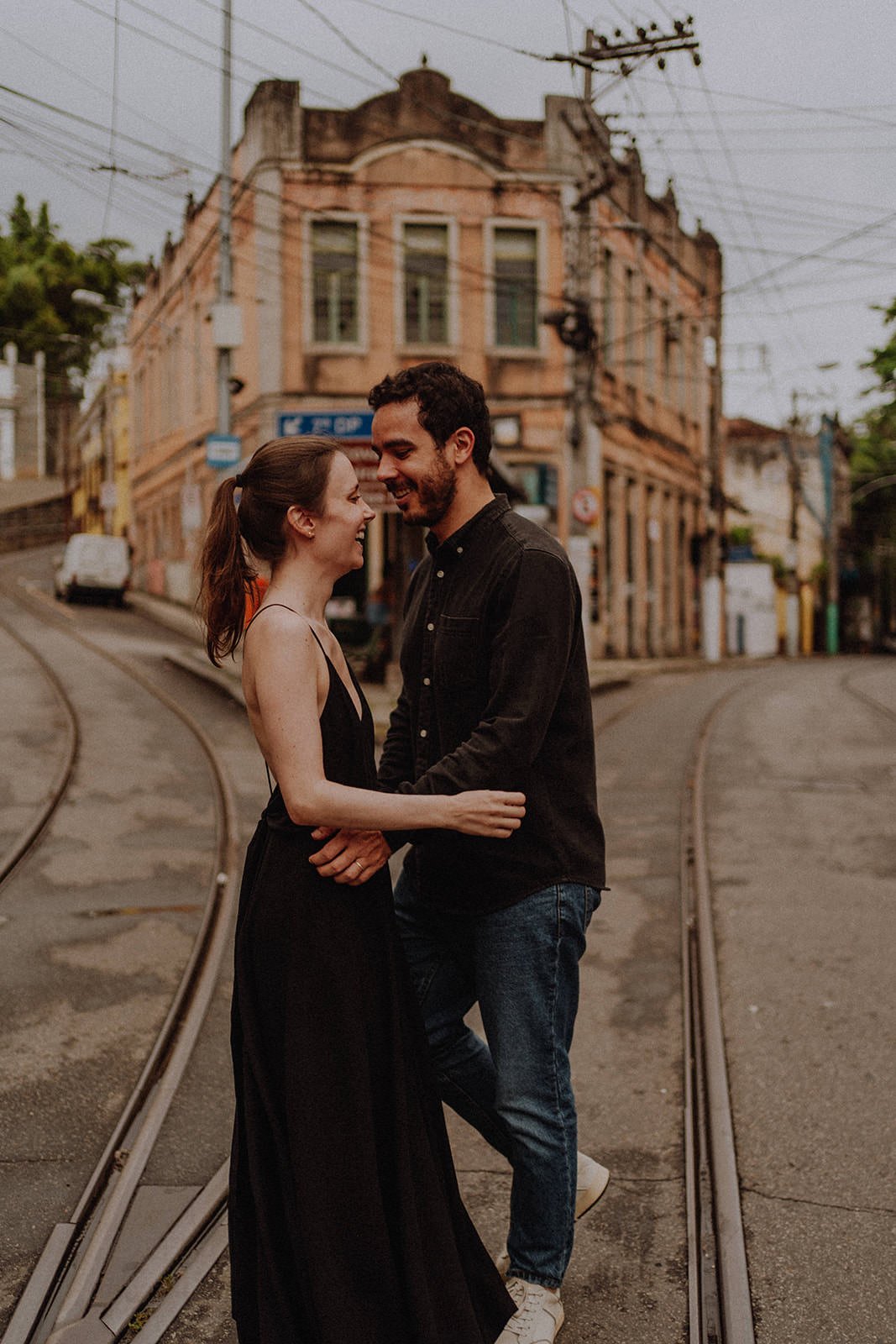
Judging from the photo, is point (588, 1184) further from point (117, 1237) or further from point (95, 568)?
point (95, 568)

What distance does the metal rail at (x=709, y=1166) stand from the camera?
312cm

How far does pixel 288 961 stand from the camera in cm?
257

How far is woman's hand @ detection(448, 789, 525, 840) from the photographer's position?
8.48 ft

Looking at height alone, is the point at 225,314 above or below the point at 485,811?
above

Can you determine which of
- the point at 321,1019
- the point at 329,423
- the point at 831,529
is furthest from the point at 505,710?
the point at 831,529

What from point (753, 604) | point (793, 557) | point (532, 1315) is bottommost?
point (532, 1315)

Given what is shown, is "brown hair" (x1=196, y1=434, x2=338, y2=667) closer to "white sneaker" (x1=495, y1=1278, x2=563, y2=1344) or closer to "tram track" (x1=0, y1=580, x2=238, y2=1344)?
"white sneaker" (x1=495, y1=1278, x2=563, y2=1344)

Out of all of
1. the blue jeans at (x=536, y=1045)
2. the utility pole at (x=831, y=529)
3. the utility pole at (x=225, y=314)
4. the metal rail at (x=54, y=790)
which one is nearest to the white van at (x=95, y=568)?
the utility pole at (x=225, y=314)

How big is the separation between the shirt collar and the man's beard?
49 millimetres

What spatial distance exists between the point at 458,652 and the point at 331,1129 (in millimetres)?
927

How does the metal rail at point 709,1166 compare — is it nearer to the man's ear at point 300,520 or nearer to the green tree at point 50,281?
the man's ear at point 300,520

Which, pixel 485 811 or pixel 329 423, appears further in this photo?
pixel 329 423

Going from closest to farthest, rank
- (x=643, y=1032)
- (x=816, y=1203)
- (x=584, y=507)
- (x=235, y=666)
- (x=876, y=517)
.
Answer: (x=816, y=1203), (x=643, y=1032), (x=235, y=666), (x=584, y=507), (x=876, y=517)

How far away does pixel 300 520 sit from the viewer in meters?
2.64
